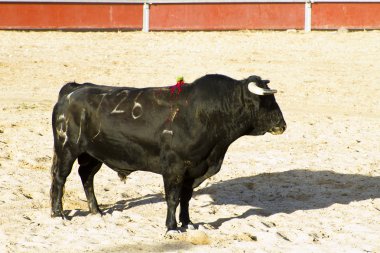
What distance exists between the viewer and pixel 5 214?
420 inches

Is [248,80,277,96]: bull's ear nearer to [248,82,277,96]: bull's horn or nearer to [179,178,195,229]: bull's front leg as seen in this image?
[248,82,277,96]: bull's horn

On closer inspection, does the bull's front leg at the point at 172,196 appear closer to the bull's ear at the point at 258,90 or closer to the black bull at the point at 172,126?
the black bull at the point at 172,126

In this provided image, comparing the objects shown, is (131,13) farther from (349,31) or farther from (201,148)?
(201,148)

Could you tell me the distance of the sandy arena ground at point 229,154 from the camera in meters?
10.0

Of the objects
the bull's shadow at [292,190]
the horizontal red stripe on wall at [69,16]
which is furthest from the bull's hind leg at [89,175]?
the horizontal red stripe on wall at [69,16]

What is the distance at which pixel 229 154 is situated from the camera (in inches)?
556

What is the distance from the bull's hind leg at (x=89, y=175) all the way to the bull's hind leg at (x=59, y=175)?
31 cm

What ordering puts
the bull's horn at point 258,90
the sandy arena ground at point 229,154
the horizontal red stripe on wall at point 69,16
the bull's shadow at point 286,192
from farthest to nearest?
the horizontal red stripe on wall at point 69,16
the bull's shadow at point 286,192
the sandy arena ground at point 229,154
the bull's horn at point 258,90

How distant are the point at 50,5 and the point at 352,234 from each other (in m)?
15.2

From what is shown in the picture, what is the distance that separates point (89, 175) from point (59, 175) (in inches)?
15.4

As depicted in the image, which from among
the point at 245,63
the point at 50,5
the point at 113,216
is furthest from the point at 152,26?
the point at 113,216

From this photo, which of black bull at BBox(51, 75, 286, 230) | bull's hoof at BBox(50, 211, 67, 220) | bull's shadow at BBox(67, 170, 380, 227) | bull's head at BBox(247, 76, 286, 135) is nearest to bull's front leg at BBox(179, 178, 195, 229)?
black bull at BBox(51, 75, 286, 230)

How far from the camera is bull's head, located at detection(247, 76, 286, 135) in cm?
991

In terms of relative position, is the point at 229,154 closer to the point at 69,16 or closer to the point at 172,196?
the point at 172,196
